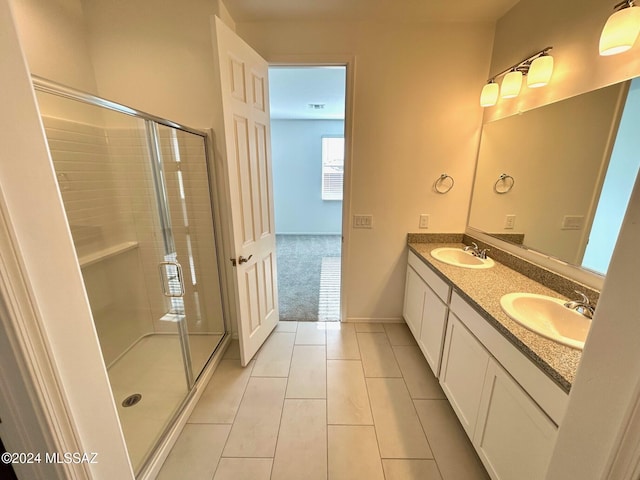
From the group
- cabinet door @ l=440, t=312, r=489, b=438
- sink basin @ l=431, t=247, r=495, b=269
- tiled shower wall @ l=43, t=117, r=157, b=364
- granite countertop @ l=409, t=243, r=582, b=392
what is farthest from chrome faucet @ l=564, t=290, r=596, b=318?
tiled shower wall @ l=43, t=117, r=157, b=364

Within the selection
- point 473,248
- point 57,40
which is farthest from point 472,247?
point 57,40

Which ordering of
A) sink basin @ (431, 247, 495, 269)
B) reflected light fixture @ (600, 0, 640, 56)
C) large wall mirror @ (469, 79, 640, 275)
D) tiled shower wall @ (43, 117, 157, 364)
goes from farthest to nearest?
sink basin @ (431, 247, 495, 269) < tiled shower wall @ (43, 117, 157, 364) < large wall mirror @ (469, 79, 640, 275) < reflected light fixture @ (600, 0, 640, 56)

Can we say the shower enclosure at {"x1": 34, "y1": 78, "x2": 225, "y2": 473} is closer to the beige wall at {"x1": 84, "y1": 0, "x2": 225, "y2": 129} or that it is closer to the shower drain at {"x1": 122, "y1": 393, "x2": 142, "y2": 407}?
the shower drain at {"x1": 122, "y1": 393, "x2": 142, "y2": 407}

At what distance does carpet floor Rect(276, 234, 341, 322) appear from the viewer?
110 inches

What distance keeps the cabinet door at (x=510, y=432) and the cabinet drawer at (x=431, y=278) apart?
20.3 inches

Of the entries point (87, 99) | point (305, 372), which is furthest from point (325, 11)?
point (305, 372)

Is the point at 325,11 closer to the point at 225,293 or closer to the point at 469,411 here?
the point at 225,293

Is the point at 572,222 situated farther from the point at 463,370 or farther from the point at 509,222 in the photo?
the point at 463,370

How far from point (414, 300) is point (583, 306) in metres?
1.15

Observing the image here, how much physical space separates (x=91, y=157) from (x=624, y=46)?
3028 mm

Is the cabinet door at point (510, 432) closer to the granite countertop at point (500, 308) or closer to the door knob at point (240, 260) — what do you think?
the granite countertop at point (500, 308)

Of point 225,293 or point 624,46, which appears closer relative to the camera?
point 624,46

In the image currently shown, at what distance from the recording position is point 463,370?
4.71 ft

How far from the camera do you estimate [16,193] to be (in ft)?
1.80
